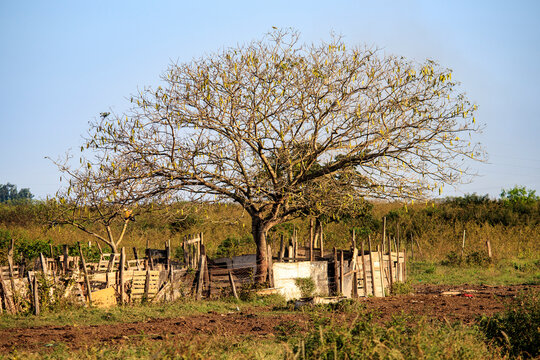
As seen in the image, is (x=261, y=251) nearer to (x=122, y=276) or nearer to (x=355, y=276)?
(x=355, y=276)

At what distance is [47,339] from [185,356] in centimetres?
529

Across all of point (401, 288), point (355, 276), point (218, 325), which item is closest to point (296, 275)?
point (355, 276)

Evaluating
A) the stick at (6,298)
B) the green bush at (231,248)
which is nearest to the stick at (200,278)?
the stick at (6,298)

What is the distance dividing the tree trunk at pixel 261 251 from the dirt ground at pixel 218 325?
2.10 m

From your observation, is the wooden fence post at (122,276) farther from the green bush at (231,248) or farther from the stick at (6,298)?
the green bush at (231,248)

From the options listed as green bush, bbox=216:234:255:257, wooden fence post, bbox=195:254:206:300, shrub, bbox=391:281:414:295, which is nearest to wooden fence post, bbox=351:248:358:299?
shrub, bbox=391:281:414:295

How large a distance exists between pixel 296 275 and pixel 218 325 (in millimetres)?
5517

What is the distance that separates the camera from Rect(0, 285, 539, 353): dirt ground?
1034 centimetres

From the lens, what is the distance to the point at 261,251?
17.4 meters

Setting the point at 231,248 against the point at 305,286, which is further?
the point at 231,248

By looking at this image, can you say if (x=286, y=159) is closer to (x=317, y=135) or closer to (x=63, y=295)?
(x=317, y=135)

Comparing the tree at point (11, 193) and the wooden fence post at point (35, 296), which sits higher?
the tree at point (11, 193)

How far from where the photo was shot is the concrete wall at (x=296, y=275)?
1683 centimetres

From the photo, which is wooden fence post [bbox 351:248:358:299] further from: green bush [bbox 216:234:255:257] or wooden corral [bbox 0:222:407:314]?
green bush [bbox 216:234:255:257]
